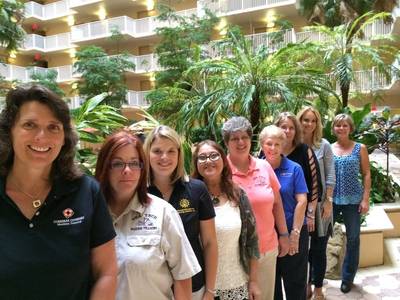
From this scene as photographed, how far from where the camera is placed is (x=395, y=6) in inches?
510

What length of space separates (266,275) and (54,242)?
1.72 m

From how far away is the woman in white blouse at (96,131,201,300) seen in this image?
1563mm

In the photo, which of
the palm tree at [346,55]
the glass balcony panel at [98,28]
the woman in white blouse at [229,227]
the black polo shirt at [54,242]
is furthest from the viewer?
the glass balcony panel at [98,28]

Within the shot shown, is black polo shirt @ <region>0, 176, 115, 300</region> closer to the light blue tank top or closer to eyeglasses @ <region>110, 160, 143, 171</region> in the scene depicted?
eyeglasses @ <region>110, 160, 143, 171</region>

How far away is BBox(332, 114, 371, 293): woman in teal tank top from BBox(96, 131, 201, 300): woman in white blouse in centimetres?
253

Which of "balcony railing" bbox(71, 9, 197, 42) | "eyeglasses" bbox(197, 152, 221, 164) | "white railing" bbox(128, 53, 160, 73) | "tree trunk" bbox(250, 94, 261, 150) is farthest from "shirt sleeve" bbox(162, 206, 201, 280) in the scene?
"balcony railing" bbox(71, 9, 197, 42)

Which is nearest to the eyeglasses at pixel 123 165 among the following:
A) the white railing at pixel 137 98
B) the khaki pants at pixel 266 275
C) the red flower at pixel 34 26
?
the khaki pants at pixel 266 275

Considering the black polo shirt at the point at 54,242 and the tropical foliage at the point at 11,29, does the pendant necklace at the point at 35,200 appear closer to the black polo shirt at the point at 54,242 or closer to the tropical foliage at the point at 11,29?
the black polo shirt at the point at 54,242

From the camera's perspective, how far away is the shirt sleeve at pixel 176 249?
1629 mm

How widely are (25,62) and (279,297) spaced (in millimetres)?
27725

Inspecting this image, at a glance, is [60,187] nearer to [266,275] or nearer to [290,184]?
[266,275]

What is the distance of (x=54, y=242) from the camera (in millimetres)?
1224

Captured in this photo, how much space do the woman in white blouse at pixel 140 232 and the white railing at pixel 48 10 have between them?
26.2 meters

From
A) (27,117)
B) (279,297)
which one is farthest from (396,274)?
(27,117)
